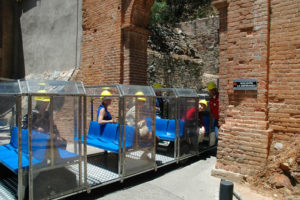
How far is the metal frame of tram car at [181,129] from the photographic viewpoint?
18.1 feet

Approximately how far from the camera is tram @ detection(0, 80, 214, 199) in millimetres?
3344

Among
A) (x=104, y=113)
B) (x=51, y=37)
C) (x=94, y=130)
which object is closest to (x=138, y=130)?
(x=104, y=113)

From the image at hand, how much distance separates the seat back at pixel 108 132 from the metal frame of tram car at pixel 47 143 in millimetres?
1054

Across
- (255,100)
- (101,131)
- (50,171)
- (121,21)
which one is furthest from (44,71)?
(255,100)

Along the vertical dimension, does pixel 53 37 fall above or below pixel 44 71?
above

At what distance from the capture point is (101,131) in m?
5.21

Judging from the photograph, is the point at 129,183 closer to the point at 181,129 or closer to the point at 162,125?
the point at 181,129

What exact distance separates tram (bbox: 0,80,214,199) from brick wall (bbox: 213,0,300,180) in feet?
4.19

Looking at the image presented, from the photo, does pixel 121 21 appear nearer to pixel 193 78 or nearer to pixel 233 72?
pixel 233 72

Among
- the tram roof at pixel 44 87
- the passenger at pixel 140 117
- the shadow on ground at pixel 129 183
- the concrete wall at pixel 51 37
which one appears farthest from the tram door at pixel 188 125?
the concrete wall at pixel 51 37

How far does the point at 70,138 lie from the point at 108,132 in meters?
1.30

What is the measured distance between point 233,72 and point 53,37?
7876 millimetres

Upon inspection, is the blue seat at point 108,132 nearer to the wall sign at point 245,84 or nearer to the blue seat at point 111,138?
the blue seat at point 111,138

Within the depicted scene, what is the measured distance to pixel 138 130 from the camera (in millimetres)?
4598
